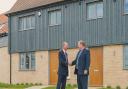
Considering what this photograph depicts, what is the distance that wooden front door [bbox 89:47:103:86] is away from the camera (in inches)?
1175

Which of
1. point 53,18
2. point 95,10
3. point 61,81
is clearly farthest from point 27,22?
point 61,81

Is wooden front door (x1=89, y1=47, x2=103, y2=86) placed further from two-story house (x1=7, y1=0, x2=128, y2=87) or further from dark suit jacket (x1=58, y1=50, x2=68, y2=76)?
dark suit jacket (x1=58, y1=50, x2=68, y2=76)

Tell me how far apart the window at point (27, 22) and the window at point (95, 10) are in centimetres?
680

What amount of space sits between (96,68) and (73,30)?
3473mm

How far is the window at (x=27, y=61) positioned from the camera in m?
36.8

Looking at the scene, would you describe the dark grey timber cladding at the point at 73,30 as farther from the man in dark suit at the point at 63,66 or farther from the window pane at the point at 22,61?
the man in dark suit at the point at 63,66

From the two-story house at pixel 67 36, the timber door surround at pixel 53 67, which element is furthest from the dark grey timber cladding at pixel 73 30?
the timber door surround at pixel 53 67

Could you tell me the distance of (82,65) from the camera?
1866 centimetres

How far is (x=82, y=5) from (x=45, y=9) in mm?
4510

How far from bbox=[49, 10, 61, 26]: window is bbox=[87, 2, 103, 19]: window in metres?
3.33

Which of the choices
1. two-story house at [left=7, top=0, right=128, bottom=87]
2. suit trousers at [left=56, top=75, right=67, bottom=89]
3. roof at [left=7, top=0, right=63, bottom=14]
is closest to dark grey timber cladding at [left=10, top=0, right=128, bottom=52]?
two-story house at [left=7, top=0, right=128, bottom=87]

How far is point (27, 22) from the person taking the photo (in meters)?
37.2

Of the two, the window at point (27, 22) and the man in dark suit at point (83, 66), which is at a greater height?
the window at point (27, 22)

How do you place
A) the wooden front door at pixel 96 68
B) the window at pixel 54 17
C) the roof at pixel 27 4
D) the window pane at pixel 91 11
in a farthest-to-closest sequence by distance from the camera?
the roof at pixel 27 4 < the window at pixel 54 17 < the window pane at pixel 91 11 < the wooden front door at pixel 96 68
